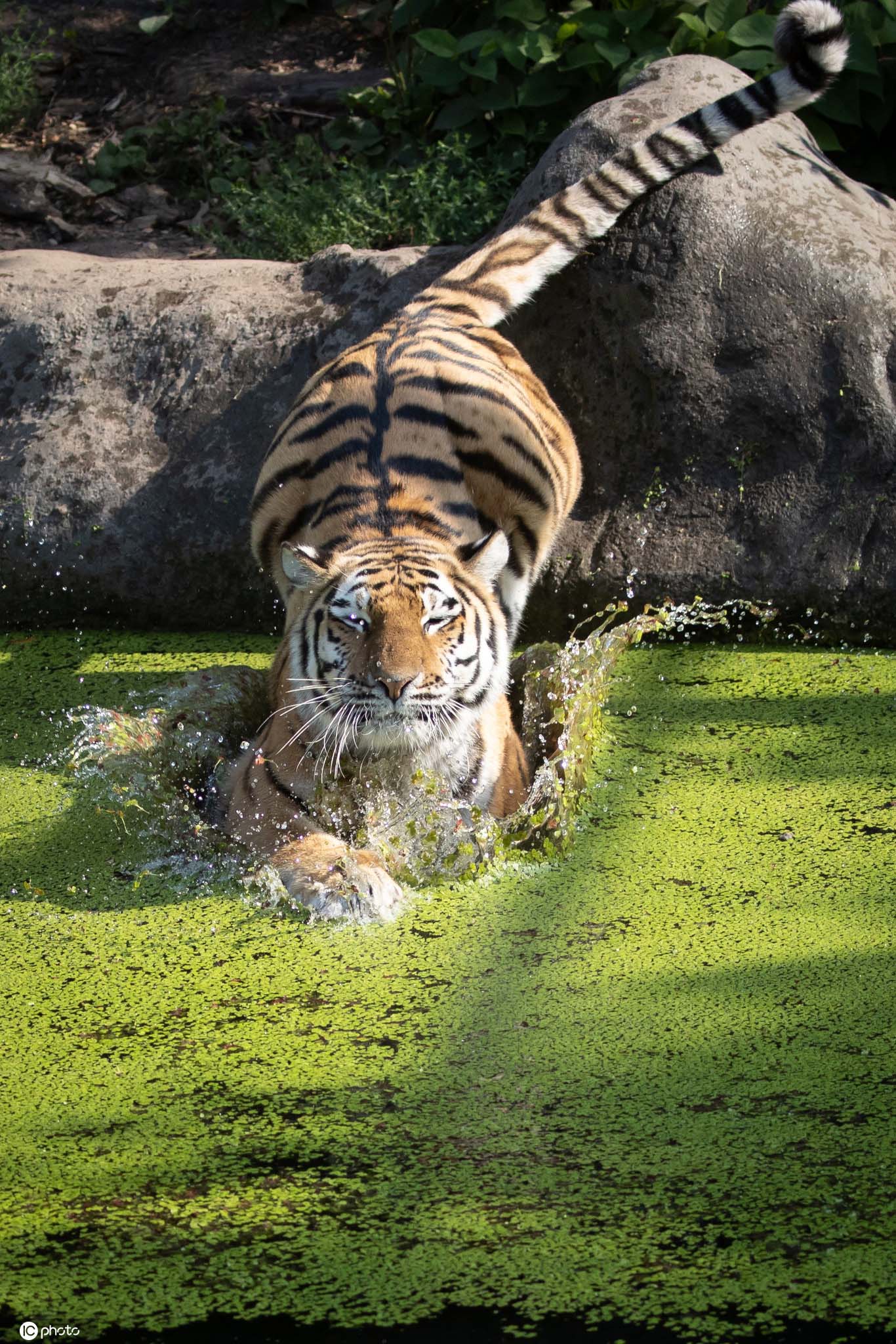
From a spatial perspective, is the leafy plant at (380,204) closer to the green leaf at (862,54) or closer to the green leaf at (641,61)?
the green leaf at (641,61)

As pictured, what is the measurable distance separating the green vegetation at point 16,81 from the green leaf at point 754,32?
360cm

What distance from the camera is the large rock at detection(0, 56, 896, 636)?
4.41 m

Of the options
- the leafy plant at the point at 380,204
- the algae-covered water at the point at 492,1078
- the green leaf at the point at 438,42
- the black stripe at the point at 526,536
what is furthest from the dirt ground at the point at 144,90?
the algae-covered water at the point at 492,1078

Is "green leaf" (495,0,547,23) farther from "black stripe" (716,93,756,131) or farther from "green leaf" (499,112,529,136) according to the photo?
"black stripe" (716,93,756,131)

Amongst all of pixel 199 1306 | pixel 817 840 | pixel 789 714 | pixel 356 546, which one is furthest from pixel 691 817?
pixel 199 1306

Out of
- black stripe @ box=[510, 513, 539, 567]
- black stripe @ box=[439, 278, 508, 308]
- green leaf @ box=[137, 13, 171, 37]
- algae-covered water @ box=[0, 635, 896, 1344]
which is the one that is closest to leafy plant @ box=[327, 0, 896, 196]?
black stripe @ box=[439, 278, 508, 308]

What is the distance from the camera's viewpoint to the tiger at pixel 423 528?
10.4 ft

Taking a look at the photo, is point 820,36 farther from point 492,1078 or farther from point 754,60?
point 492,1078

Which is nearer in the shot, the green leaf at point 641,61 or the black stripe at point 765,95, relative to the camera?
the black stripe at point 765,95

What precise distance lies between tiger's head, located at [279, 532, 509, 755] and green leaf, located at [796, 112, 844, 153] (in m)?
2.79

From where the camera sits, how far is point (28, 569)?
4.78 meters

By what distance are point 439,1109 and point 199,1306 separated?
21.7 inches

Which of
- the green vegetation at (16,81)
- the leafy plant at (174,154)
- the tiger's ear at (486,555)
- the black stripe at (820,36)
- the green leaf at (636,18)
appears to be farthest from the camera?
the green vegetation at (16,81)

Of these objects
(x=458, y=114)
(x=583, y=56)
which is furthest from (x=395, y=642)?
(x=458, y=114)
